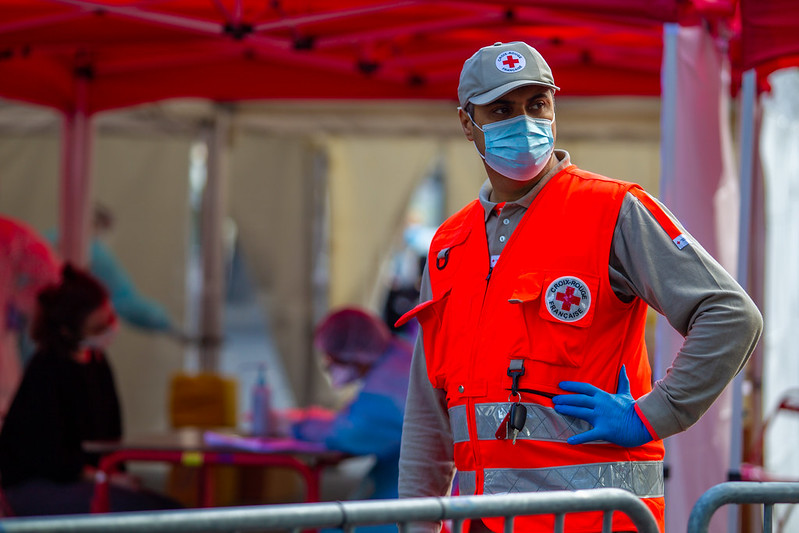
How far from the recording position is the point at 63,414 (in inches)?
171

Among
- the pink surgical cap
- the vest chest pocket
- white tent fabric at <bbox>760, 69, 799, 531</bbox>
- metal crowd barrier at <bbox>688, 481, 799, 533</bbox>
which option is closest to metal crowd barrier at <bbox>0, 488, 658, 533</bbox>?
metal crowd barrier at <bbox>688, 481, 799, 533</bbox>

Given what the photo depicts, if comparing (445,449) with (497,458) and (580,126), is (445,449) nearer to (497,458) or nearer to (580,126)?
(497,458)

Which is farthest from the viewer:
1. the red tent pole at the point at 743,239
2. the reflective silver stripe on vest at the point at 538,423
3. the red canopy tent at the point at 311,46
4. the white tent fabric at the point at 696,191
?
the red canopy tent at the point at 311,46

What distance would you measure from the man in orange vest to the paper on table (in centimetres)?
211

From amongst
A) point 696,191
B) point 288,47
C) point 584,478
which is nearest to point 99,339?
point 288,47

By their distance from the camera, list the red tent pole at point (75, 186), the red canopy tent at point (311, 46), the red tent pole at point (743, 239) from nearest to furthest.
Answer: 1. the red tent pole at point (743, 239)
2. the red canopy tent at point (311, 46)
3. the red tent pole at point (75, 186)

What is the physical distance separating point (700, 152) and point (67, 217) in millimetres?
3553

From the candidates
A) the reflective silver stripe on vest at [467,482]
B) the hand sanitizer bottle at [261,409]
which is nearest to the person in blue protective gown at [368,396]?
the hand sanitizer bottle at [261,409]

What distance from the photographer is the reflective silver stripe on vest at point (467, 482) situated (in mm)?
2014

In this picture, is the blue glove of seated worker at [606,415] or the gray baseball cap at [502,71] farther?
the gray baseball cap at [502,71]

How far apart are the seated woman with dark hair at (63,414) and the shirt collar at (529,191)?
8.58 ft

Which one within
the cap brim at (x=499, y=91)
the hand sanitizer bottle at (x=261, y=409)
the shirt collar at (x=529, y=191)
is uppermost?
the cap brim at (x=499, y=91)

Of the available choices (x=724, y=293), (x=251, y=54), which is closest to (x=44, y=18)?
(x=251, y=54)

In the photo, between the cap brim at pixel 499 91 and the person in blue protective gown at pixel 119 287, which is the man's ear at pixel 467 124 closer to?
the cap brim at pixel 499 91
